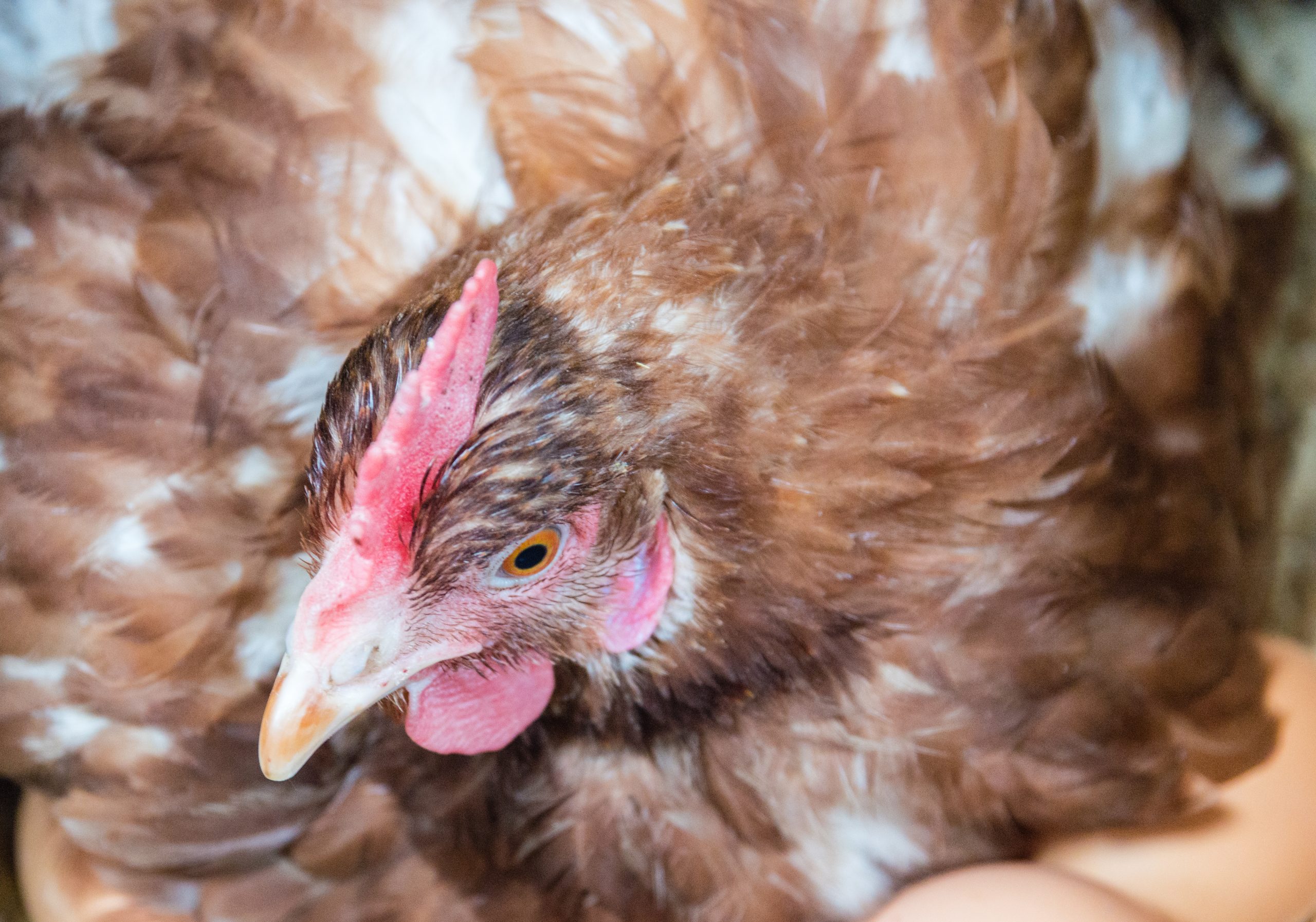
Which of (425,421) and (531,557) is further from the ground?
(425,421)

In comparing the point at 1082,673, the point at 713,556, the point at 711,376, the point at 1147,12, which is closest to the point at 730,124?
the point at 711,376

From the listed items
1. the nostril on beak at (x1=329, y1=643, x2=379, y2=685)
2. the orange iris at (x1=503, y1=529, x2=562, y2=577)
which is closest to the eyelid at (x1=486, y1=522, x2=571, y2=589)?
the orange iris at (x1=503, y1=529, x2=562, y2=577)

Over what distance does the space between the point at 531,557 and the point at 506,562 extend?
22 mm

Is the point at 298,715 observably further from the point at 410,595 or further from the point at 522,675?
the point at 522,675

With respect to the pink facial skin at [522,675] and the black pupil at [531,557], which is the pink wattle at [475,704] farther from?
the black pupil at [531,557]

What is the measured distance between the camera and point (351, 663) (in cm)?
83

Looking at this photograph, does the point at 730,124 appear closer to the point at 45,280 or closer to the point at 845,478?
the point at 845,478

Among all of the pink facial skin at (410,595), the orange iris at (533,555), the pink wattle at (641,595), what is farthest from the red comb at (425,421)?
the pink wattle at (641,595)

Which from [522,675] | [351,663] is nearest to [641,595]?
[522,675]

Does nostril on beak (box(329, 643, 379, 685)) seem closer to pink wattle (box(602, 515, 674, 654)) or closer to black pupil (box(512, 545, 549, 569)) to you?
black pupil (box(512, 545, 549, 569))

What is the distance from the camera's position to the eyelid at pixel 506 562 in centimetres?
86

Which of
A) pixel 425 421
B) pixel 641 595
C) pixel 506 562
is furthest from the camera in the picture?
pixel 641 595

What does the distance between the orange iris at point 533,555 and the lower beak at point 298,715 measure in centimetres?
14

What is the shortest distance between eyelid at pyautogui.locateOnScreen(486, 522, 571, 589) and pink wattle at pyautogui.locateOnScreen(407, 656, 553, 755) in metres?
0.12
